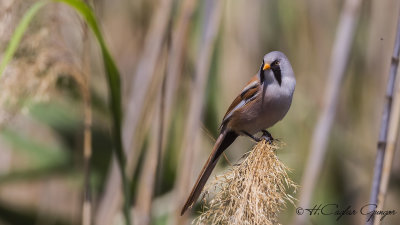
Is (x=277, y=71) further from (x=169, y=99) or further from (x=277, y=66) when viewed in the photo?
(x=169, y=99)

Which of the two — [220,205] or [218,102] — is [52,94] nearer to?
[218,102]

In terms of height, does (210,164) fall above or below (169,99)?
below

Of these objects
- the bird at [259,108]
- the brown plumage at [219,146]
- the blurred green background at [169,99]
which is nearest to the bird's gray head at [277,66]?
the bird at [259,108]

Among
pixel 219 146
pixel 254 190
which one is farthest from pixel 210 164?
pixel 254 190

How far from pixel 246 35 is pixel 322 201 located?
0.88 meters

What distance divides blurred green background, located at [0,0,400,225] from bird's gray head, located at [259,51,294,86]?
583mm

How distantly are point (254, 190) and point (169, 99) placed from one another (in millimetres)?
1044

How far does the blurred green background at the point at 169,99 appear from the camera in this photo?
1969 millimetres

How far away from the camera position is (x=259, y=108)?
1407 millimetres

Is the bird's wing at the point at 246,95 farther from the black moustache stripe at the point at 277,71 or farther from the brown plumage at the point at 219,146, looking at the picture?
the black moustache stripe at the point at 277,71

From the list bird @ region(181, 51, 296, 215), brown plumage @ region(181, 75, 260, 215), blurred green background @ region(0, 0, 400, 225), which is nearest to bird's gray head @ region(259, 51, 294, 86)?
bird @ region(181, 51, 296, 215)

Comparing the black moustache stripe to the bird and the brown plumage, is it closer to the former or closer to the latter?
the bird

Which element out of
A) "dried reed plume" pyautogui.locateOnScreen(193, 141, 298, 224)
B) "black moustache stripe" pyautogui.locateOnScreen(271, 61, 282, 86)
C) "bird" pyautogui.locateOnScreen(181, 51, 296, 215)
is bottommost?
"dried reed plume" pyautogui.locateOnScreen(193, 141, 298, 224)

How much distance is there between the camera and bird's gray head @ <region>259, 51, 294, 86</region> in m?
1.23
